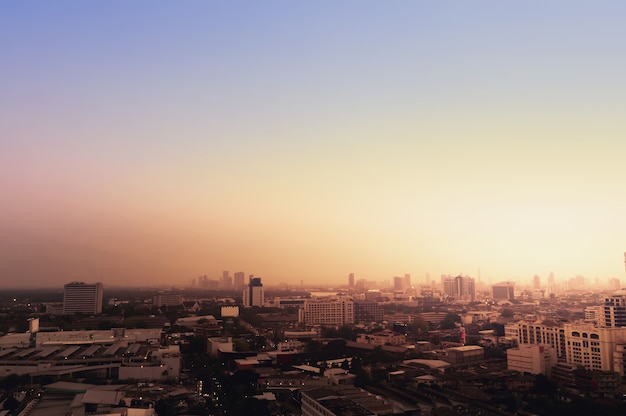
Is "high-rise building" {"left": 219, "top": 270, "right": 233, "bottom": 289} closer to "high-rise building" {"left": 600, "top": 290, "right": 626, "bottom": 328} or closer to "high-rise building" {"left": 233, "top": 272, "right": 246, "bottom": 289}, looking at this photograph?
"high-rise building" {"left": 233, "top": 272, "right": 246, "bottom": 289}

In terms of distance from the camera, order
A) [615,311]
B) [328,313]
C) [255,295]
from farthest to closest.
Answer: [255,295]
[328,313]
[615,311]

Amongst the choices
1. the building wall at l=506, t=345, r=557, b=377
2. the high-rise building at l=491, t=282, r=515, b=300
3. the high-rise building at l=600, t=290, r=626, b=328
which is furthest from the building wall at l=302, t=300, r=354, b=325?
the high-rise building at l=491, t=282, r=515, b=300

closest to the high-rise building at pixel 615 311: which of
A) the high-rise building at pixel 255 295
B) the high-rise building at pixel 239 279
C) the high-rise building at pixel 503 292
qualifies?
the high-rise building at pixel 255 295

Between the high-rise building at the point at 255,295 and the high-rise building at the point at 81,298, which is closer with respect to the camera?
the high-rise building at the point at 81,298

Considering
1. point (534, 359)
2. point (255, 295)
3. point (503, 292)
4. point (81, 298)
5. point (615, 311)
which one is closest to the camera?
point (534, 359)

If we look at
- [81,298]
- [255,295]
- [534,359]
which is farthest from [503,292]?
[534,359]

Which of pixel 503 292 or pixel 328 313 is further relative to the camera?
pixel 503 292

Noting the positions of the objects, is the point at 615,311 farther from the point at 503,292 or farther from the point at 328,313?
the point at 503,292

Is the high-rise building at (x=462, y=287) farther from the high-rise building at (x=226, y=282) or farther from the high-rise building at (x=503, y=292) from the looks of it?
the high-rise building at (x=226, y=282)

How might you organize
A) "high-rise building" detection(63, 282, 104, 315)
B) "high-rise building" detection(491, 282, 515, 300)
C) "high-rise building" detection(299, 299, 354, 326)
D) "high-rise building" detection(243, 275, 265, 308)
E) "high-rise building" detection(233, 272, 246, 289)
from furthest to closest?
"high-rise building" detection(233, 272, 246, 289) < "high-rise building" detection(491, 282, 515, 300) < "high-rise building" detection(243, 275, 265, 308) < "high-rise building" detection(63, 282, 104, 315) < "high-rise building" detection(299, 299, 354, 326)

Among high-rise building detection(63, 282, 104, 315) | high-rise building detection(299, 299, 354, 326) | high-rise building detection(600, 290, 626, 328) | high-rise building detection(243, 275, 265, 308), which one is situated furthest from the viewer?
high-rise building detection(243, 275, 265, 308)
